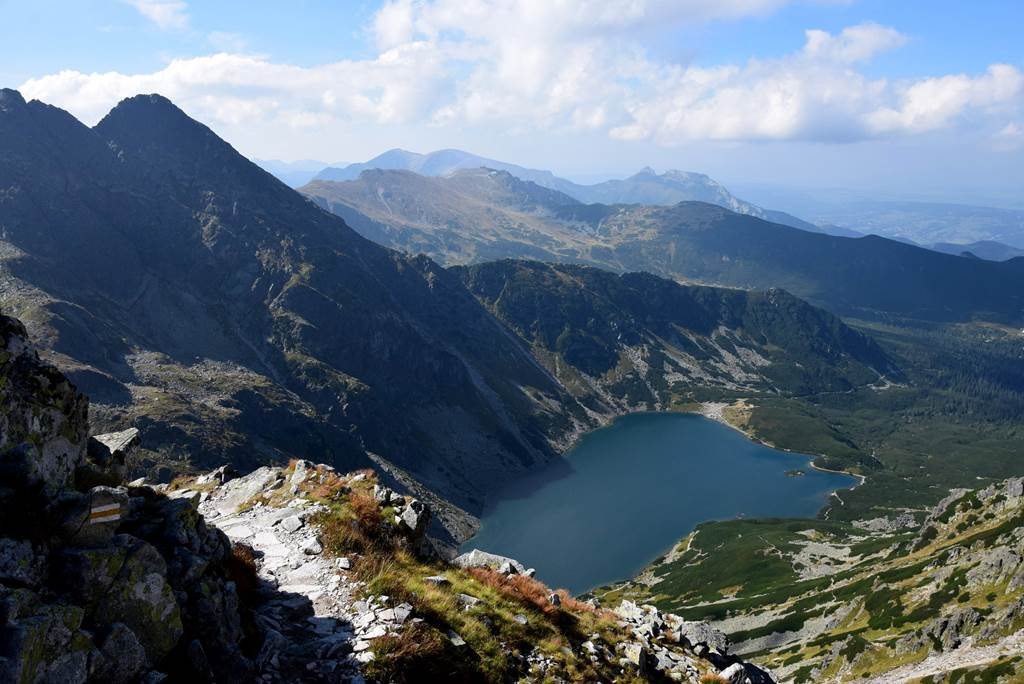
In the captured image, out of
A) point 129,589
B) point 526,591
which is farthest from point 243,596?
point 526,591

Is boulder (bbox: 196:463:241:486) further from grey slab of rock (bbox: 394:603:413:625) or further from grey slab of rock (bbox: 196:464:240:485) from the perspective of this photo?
grey slab of rock (bbox: 394:603:413:625)

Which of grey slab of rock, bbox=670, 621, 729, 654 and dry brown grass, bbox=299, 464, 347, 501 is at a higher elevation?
dry brown grass, bbox=299, 464, 347, 501

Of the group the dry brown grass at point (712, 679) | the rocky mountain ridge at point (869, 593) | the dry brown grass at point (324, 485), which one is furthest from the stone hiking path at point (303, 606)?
the rocky mountain ridge at point (869, 593)

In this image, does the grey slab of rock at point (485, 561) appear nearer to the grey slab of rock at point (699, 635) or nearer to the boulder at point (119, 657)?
the grey slab of rock at point (699, 635)

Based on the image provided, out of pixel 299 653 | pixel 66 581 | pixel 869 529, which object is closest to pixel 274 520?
pixel 299 653

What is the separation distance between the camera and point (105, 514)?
14391 mm

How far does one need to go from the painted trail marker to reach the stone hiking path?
5.05 meters

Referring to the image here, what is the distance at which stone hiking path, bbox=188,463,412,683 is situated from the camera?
1563 centimetres

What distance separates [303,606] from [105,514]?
639 cm

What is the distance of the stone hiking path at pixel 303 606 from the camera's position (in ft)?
51.3

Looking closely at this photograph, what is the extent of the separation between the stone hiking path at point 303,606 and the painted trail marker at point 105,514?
5048 mm

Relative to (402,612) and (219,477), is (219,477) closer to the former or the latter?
(219,477)

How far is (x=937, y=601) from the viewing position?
87.1 meters

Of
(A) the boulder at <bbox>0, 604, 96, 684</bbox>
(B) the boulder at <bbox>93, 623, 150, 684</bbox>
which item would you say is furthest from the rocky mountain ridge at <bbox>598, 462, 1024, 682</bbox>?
(A) the boulder at <bbox>0, 604, 96, 684</bbox>
